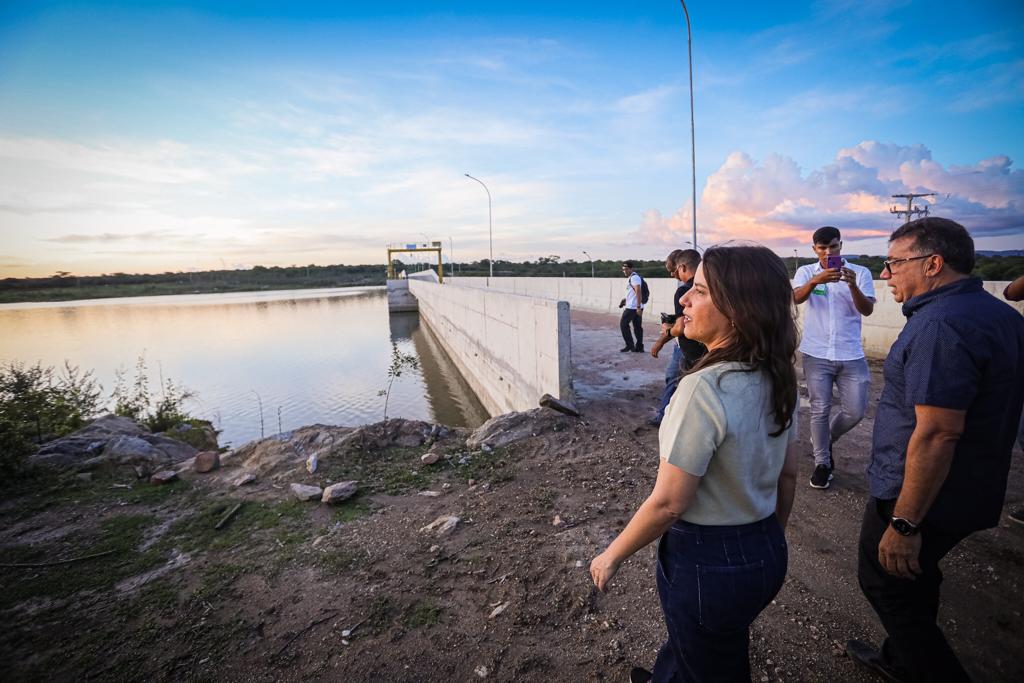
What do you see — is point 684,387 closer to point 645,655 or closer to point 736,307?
point 736,307

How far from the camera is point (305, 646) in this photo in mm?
2615

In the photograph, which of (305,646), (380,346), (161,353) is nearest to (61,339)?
(161,353)

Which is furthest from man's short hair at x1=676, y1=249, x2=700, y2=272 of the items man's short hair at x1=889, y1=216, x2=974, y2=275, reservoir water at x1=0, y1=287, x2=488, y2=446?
reservoir water at x1=0, y1=287, x2=488, y2=446

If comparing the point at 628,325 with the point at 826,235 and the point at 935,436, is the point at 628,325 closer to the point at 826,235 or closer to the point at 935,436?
the point at 826,235

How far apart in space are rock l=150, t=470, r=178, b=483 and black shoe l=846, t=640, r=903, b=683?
5.99m

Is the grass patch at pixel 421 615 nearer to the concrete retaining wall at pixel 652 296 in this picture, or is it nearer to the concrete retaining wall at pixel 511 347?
the concrete retaining wall at pixel 511 347

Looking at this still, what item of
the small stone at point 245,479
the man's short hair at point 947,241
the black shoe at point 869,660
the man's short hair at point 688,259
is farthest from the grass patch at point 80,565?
the man's short hair at point 947,241

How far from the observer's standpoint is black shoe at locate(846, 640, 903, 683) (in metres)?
2.08

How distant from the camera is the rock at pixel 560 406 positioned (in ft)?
20.1

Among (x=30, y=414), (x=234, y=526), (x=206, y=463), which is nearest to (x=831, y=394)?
(x=234, y=526)

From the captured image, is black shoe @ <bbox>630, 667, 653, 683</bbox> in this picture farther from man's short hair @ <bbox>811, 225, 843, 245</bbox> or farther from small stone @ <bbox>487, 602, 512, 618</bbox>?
man's short hair @ <bbox>811, 225, 843, 245</bbox>

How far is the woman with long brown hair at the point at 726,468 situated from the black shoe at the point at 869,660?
4.45 feet

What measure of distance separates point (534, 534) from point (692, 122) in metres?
10.9

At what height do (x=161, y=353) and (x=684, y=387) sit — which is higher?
(x=684, y=387)
